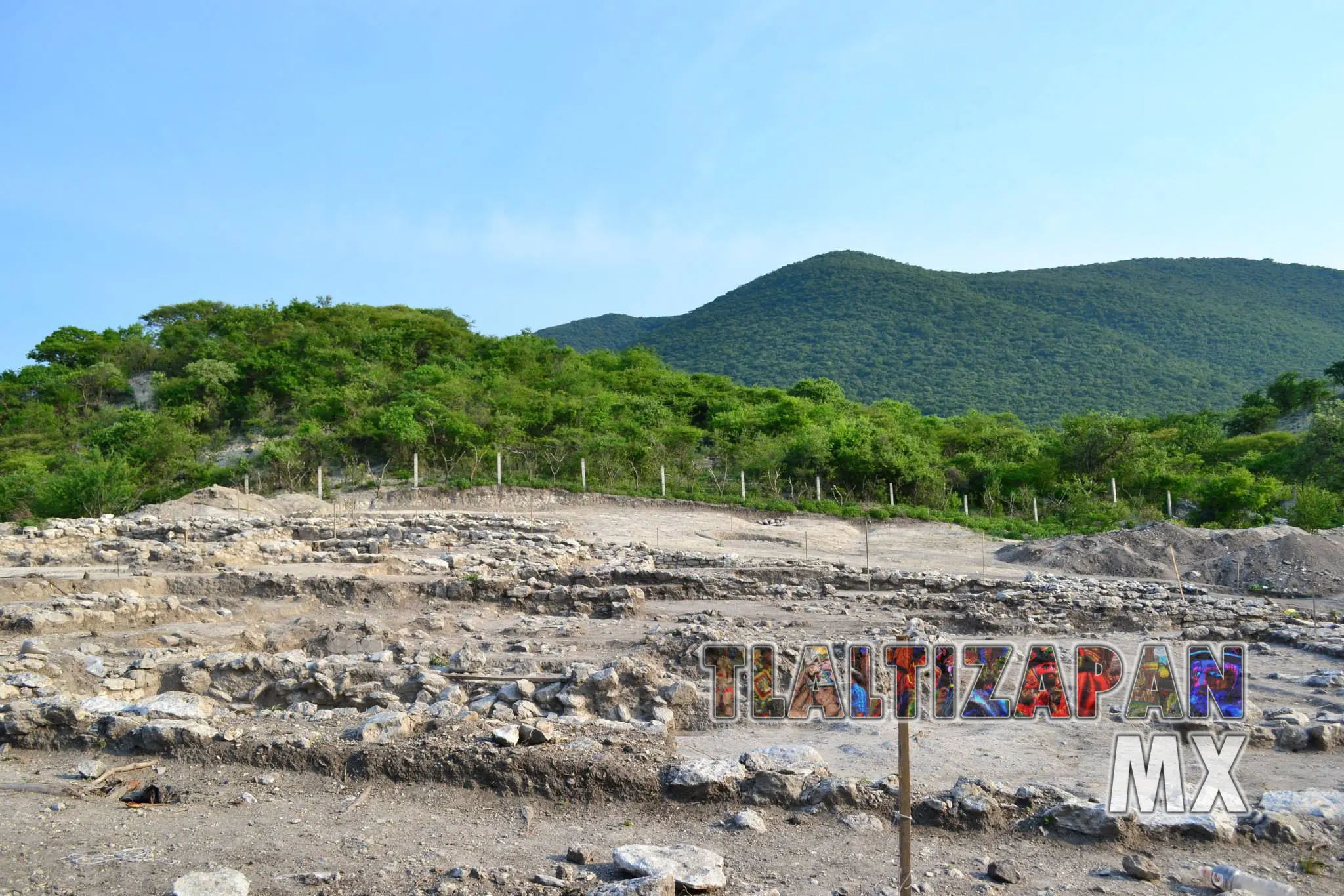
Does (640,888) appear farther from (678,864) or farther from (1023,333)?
(1023,333)

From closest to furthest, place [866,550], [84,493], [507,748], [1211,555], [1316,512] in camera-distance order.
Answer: [507,748], [1211,555], [866,550], [1316,512], [84,493]

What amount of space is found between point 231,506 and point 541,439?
11440mm

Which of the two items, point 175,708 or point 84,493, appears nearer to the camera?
point 175,708

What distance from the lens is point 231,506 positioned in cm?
2347

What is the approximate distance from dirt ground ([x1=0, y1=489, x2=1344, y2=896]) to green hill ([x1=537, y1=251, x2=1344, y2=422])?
6522 centimetres

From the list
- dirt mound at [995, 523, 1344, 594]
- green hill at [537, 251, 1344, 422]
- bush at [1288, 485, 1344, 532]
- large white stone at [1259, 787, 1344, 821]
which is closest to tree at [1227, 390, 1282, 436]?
green hill at [537, 251, 1344, 422]

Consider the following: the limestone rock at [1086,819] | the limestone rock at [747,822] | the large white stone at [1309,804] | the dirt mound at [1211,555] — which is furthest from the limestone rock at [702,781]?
the dirt mound at [1211,555]

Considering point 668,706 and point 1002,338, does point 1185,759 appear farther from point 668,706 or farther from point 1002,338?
point 1002,338

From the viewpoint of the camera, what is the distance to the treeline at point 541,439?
2730cm

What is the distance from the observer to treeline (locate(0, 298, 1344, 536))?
27297 mm

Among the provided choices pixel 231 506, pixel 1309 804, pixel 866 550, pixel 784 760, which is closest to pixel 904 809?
pixel 784 760

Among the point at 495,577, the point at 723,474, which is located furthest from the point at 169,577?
the point at 723,474

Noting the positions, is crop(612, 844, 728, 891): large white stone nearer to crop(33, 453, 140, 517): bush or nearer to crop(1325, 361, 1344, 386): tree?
crop(33, 453, 140, 517): bush

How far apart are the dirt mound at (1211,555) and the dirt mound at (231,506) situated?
19319 mm
